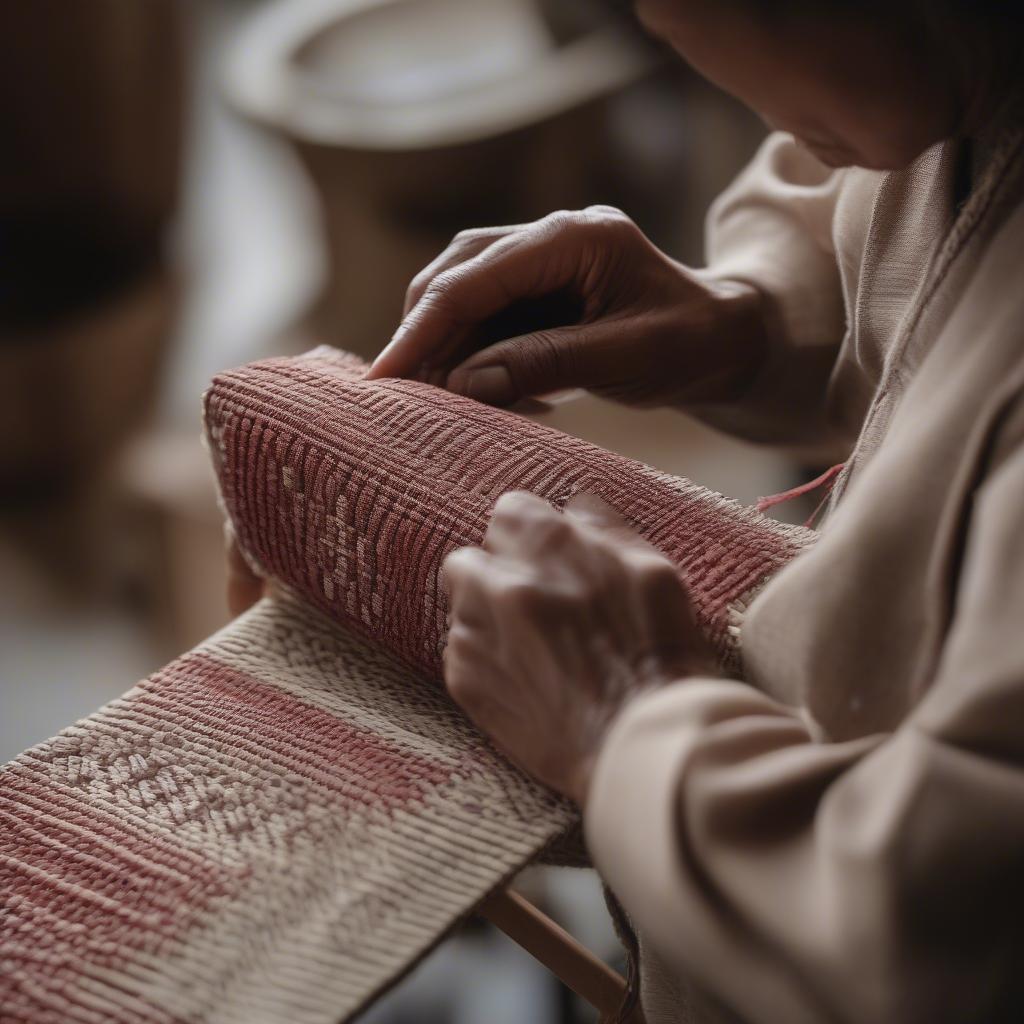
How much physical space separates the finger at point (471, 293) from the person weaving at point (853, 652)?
0.19m

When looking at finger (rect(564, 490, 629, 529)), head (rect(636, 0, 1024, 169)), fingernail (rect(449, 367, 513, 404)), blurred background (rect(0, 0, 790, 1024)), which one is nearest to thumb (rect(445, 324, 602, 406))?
fingernail (rect(449, 367, 513, 404))

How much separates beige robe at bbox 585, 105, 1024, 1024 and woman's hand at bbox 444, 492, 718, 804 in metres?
0.02

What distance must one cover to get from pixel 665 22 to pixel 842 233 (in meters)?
0.28

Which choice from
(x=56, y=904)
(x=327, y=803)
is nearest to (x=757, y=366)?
(x=327, y=803)

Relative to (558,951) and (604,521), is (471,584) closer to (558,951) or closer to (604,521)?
(604,521)

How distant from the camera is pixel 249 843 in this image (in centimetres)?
55

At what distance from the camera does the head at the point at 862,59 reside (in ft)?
1.49

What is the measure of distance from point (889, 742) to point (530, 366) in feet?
1.18

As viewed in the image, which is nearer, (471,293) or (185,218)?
(471,293)

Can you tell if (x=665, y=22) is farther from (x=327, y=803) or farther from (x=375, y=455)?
(x=327, y=803)

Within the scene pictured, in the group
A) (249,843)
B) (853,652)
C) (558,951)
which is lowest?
(558,951)

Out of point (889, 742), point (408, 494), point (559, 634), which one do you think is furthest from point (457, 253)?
point (889, 742)

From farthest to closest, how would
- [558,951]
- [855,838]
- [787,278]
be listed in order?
[787,278] < [558,951] < [855,838]

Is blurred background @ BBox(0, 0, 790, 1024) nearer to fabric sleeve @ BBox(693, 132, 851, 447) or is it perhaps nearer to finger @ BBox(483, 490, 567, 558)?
fabric sleeve @ BBox(693, 132, 851, 447)
